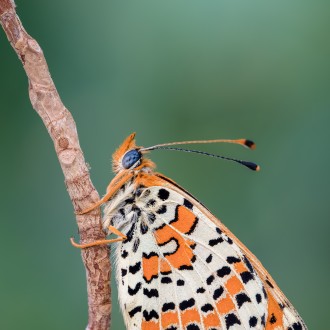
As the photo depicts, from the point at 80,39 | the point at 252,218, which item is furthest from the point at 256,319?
the point at 80,39

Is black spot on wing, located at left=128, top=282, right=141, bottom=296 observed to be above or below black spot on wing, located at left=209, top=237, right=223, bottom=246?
below

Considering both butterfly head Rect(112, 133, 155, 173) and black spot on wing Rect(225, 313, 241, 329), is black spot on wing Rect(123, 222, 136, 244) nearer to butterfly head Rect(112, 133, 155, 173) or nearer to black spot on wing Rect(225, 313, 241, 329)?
butterfly head Rect(112, 133, 155, 173)

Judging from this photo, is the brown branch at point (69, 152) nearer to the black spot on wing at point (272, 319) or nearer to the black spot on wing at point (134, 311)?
the black spot on wing at point (134, 311)

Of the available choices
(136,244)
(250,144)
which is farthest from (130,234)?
(250,144)

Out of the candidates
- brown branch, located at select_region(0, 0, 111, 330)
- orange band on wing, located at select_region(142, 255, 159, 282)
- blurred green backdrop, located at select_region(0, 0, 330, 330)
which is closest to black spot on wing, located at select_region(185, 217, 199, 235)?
orange band on wing, located at select_region(142, 255, 159, 282)

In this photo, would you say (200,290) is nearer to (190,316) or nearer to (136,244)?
(190,316)

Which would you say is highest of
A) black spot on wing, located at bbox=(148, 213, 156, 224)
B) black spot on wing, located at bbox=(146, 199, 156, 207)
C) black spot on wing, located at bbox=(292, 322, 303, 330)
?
black spot on wing, located at bbox=(146, 199, 156, 207)

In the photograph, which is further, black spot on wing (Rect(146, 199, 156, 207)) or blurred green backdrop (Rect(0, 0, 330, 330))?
blurred green backdrop (Rect(0, 0, 330, 330))
